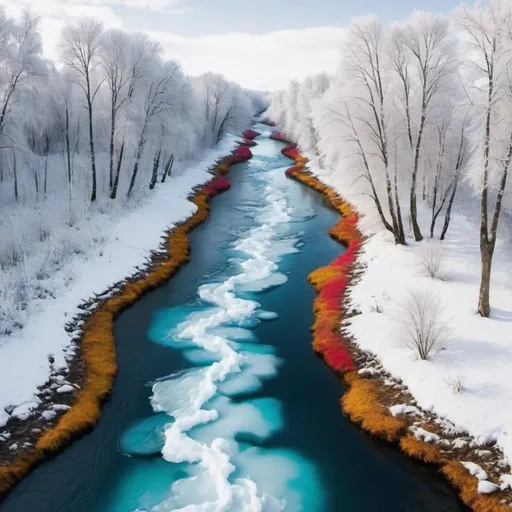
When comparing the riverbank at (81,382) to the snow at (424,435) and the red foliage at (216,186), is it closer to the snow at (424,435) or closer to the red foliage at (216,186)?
the snow at (424,435)

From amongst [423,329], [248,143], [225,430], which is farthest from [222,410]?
[248,143]

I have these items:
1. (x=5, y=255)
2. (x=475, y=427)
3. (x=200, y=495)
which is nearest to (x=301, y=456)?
A: (x=200, y=495)

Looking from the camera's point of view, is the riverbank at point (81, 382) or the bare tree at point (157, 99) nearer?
the riverbank at point (81, 382)

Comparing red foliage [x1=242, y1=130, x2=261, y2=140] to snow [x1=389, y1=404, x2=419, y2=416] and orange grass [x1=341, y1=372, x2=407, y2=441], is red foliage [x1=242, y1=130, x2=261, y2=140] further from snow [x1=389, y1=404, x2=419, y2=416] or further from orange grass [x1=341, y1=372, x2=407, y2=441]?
snow [x1=389, y1=404, x2=419, y2=416]

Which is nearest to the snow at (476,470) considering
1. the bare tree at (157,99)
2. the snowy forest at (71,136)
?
the snowy forest at (71,136)

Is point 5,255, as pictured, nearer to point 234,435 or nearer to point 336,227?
point 234,435

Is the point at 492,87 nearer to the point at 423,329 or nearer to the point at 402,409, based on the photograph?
the point at 423,329
